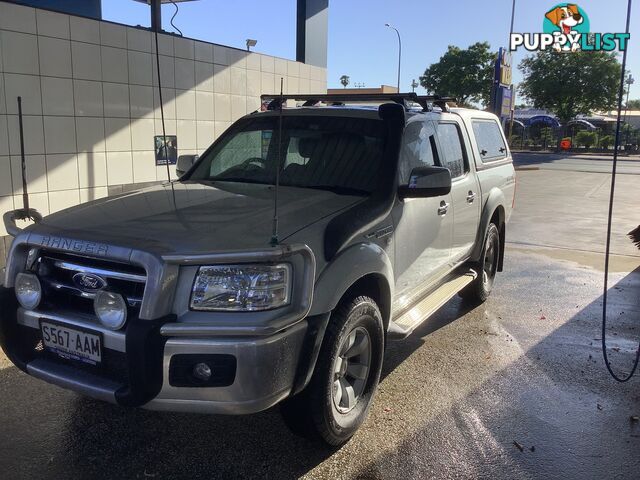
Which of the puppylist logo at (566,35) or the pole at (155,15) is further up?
the puppylist logo at (566,35)

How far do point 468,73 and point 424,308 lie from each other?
52210mm

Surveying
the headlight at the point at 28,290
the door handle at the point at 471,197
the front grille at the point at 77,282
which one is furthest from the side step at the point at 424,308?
the headlight at the point at 28,290

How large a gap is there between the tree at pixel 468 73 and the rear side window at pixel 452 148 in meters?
48.7

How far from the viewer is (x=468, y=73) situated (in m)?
52.4

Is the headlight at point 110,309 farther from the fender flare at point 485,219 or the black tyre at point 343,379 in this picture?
the fender flare at point 485,219

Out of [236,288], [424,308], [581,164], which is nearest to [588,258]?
[424,308]

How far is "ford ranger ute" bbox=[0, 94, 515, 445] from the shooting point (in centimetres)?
255

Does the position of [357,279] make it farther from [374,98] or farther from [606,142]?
[606,142]

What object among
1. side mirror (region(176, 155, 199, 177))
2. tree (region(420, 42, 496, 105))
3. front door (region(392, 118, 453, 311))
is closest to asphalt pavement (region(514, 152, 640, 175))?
tree (region(420, 42, 496, 105))

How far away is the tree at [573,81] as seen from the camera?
43.9 metres

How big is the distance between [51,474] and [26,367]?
1.88 feet

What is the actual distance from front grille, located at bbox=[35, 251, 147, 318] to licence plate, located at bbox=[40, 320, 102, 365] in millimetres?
100

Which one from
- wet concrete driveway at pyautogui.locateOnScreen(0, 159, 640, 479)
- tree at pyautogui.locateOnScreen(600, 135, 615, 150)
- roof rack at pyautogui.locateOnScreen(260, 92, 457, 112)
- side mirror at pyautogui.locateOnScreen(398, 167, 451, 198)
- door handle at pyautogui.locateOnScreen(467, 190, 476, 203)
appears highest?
tree at pyautogui.locateOnScreen(600, 135, 615, 150)

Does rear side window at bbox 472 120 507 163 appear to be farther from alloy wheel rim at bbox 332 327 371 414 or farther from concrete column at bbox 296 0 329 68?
concrete column at bbox 296 0 329 68
